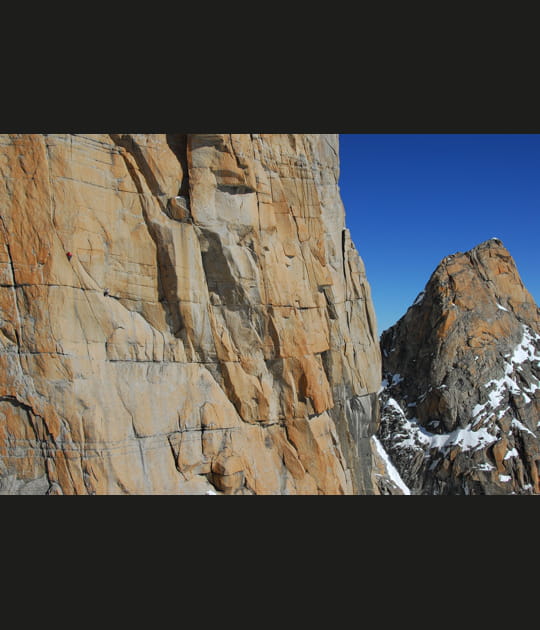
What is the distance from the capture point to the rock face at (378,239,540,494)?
75238 mm

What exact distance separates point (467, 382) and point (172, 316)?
8060 centimetres

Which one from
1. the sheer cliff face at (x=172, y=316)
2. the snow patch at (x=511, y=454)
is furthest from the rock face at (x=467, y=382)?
the sheer cliff face at (x=172, y=316)

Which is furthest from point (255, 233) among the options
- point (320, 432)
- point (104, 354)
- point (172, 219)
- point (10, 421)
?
point (10, 421)

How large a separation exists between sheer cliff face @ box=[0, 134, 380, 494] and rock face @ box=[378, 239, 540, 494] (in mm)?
60251

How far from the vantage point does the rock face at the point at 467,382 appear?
75.2 metres

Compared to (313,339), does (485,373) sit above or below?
above

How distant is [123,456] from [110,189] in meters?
8.92

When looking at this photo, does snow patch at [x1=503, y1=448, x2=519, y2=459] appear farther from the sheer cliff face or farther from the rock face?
the sheer cliff face

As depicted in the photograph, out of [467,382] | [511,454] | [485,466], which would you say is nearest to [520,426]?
[511,454]

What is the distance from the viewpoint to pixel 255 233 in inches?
782

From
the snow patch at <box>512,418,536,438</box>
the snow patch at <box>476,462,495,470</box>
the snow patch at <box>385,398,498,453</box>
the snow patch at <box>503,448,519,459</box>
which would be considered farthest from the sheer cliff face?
the snow patch at <box>512,418,536,438</box>

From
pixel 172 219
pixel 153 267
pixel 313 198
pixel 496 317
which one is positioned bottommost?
pixel 153 267

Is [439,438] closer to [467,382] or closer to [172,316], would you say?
[467,382]

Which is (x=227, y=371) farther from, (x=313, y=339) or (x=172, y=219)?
(x=172, y=219)
